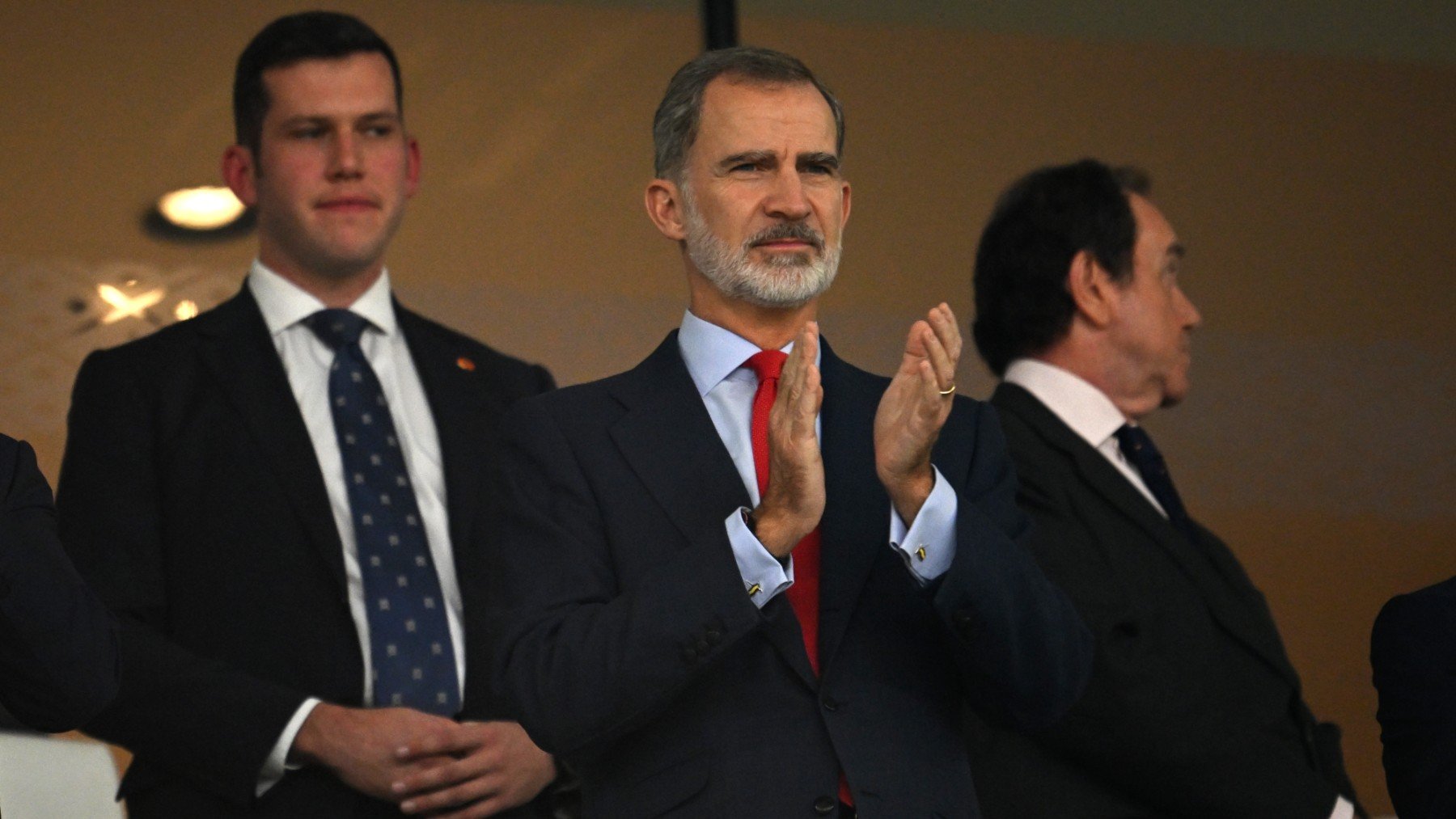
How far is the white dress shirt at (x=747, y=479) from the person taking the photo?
88.9 inches

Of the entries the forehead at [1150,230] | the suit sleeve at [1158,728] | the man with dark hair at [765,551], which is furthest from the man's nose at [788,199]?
the forehead at [1150,230]

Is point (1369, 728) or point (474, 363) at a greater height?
point (474, 363)

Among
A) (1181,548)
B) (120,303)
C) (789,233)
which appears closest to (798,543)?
(789,233)

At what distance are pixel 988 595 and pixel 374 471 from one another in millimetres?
1253

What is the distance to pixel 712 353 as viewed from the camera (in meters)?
2.57

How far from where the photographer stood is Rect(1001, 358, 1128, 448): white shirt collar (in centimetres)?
359

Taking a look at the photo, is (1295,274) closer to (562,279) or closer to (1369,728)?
(1369,728)

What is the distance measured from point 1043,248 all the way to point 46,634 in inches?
83.3

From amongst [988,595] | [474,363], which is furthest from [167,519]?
[988,595]

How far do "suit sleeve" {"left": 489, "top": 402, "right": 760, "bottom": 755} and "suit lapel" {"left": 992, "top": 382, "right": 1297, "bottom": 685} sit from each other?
3.89ft

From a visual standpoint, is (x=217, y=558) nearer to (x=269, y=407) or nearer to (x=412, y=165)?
(x=269, y=407)

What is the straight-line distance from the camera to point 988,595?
2.29 m

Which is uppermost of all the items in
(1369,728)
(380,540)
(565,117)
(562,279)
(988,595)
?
(565,117)

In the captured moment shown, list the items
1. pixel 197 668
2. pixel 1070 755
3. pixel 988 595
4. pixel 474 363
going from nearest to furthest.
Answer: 1. pixel 988 595
2. pixel 197 668
3. pixel 1070 755
4. pixel 474 363
